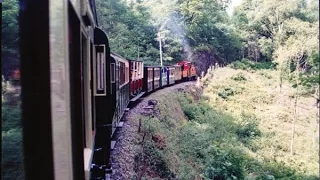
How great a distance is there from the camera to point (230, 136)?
8.50 metres

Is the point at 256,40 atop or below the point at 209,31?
below

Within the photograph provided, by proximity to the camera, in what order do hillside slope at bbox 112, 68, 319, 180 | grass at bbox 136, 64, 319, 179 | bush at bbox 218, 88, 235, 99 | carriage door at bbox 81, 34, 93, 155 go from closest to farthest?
carriage door at bbox 81, 34, 93, 155, hillside slope at bbox 112, 68, 319, 180, grass at bbox 136, 64, 319, 179, bush at bbox 218, 88, 235, 99

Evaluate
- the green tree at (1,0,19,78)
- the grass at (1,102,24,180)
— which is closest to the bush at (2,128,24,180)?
the grass at (1,102,24,180)

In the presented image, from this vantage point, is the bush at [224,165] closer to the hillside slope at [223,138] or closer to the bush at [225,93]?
the hillside slope at [223,138]

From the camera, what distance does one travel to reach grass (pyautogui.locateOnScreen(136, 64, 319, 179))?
19.3 feet

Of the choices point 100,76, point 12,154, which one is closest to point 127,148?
point 100,76

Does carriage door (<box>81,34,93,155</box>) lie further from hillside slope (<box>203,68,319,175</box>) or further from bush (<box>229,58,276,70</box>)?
bush (<box>229,58,276,70</box>)

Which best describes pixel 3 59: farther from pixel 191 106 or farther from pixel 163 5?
pixel 163 5

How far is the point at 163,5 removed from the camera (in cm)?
1528

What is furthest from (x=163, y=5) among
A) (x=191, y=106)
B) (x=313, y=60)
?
(x=313, y=60)

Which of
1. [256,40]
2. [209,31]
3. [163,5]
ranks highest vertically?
[163,5]

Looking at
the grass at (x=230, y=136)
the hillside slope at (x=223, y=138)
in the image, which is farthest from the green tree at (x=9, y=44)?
the grass at (x=230, y=136)

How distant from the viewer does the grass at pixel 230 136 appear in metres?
5.87

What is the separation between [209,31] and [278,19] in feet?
20.7
